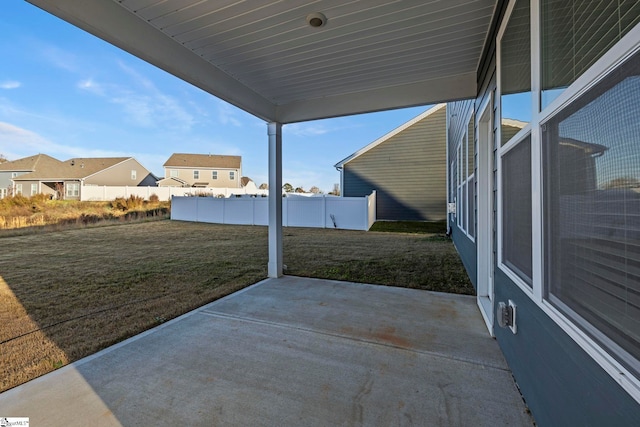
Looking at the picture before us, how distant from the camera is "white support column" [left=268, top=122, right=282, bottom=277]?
4684 mm

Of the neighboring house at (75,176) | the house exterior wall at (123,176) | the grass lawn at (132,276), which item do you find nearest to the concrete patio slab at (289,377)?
the grass lawn at (132,276)

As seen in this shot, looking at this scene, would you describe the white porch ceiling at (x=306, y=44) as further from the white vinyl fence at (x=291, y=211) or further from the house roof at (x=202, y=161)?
the house roof at (x=202, y=161)

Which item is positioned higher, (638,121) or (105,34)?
(105,34)

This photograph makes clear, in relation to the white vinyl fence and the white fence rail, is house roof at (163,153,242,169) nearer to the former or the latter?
the white fence rail

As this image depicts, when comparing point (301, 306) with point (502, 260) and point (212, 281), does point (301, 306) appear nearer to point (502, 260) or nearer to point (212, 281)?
point (212, 281)

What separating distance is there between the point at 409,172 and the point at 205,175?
23537 millimetres

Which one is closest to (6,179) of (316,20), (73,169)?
(73,169)

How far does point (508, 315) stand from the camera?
81.3 inches

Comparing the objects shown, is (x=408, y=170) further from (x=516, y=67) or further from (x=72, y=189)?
(x=72, y=189)

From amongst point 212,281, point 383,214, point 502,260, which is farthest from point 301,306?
point 383,214

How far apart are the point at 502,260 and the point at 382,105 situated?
2502mm

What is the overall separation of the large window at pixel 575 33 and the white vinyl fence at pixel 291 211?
1047 centimetres

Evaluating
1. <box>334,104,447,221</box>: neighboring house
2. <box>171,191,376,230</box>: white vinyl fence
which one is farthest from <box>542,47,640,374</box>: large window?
<box>334,104,447,221</box>: neighboring house

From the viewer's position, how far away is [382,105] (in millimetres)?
3982
